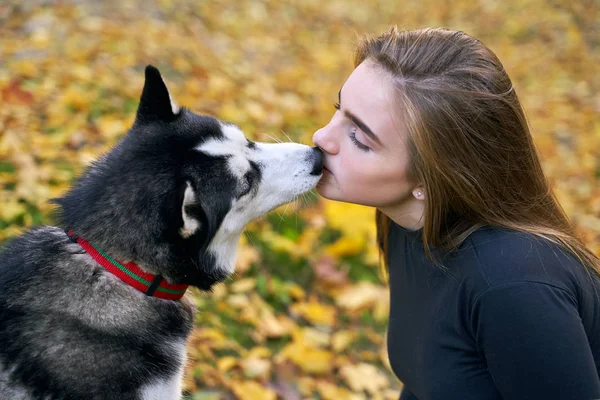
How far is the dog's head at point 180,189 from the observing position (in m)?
2.44

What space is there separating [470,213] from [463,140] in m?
0.34

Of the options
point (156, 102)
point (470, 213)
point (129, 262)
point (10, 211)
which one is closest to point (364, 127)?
point (470, 213)

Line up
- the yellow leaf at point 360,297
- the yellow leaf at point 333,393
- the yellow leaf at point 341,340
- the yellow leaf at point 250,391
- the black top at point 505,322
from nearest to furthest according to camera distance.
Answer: the black top at point 505,322, the yellow leaf at point 250,391, the yellow leaf at point 333,393, the yellow leaf at point 341,340, the yellow leaf at point 360,297

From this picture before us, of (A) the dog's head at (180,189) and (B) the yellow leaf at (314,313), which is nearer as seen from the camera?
(A) the dog's head at (180,189)

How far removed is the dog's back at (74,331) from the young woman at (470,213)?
1032mm

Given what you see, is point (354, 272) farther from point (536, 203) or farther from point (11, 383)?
point (11, 383)

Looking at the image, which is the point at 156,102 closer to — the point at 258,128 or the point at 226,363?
the point at 226,363

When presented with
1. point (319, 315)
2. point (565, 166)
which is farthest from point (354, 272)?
point (565, 166)

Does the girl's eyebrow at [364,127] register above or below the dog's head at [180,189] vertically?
above

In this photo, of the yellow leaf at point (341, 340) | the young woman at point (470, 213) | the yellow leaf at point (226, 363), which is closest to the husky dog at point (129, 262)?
the young woman at point (470, 213)

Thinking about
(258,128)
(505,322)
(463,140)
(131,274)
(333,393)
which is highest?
(463,140)

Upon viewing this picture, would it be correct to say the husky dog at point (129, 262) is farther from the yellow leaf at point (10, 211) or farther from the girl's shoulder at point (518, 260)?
the yellow leaf at point (10, 211)

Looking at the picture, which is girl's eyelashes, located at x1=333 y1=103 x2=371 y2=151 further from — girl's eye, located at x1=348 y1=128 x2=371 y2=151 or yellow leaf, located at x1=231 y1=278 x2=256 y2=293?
yellow leaf, located at x1=231 y1=278 x2=256 y2=293

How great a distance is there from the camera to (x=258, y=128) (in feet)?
19.0
